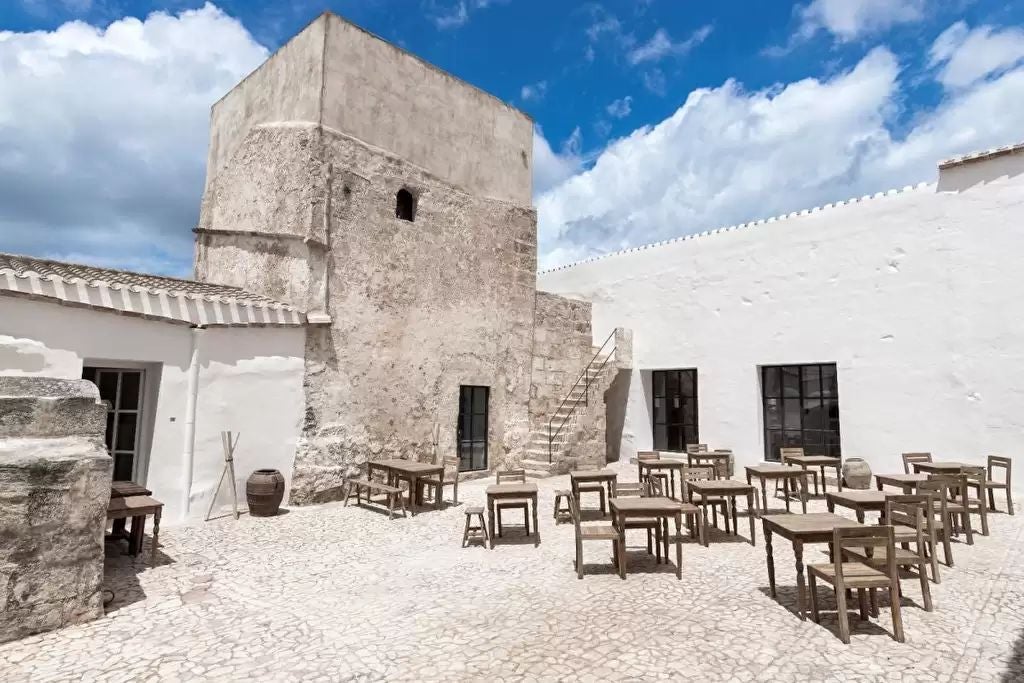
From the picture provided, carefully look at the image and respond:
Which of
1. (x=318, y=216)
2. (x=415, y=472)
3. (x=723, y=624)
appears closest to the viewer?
(x=723, y=624)

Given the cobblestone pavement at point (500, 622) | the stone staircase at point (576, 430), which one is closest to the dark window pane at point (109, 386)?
the cobblestone pavement at point (500, 622)

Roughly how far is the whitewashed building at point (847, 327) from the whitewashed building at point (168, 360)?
28.2 feet

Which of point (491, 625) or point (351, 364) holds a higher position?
point (351, 364)

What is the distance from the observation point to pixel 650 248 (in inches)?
565

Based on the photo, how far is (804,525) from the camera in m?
4.59

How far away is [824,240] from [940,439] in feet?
13.7

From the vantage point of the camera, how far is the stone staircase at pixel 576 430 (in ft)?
40.3

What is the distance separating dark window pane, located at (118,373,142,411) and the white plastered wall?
142 mm

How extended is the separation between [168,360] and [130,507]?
9.27 feet

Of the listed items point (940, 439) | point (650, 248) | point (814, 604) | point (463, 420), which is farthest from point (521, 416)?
point (814, 604)

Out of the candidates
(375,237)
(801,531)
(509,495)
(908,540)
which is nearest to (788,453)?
(908,540)

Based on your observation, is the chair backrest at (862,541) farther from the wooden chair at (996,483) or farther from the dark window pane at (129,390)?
the dark window pane at (129,390)

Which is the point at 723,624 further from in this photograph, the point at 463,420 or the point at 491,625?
the point at 463,420

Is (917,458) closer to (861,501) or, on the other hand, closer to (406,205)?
(861,501)
